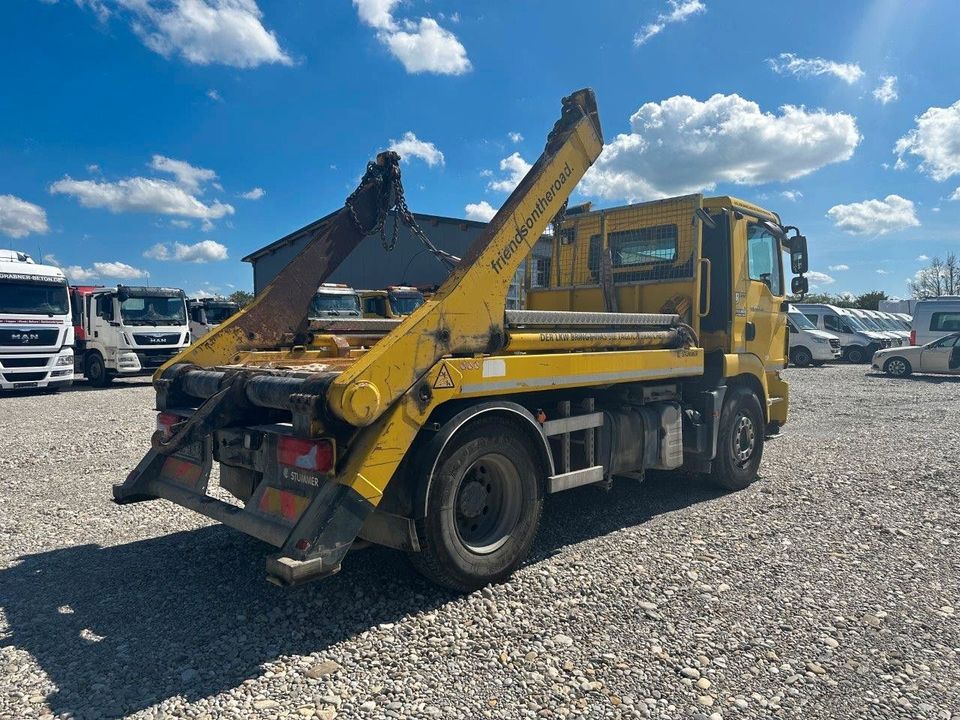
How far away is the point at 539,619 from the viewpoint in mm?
3758

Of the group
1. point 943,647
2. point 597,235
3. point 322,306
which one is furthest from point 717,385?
point 322,306

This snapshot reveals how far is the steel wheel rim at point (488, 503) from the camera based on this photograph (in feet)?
13.7

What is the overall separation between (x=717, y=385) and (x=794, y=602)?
2.73 metres

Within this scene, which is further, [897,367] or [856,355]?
[856,355]

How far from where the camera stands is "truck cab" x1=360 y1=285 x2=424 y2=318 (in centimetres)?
1706

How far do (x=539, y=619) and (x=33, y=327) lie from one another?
48.8 ft

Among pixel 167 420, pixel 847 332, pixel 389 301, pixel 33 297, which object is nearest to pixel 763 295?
pixel 167 420

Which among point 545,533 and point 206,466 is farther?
point 545,533

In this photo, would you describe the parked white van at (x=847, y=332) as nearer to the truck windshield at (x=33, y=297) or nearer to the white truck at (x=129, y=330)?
the white truck at (x=129, y=330)

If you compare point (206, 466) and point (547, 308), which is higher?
point (547, 308)

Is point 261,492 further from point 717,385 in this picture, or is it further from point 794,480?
point 794,480

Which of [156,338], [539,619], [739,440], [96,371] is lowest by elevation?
[539,619]

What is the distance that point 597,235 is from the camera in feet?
23.5

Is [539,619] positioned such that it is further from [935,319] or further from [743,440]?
[935,319]
